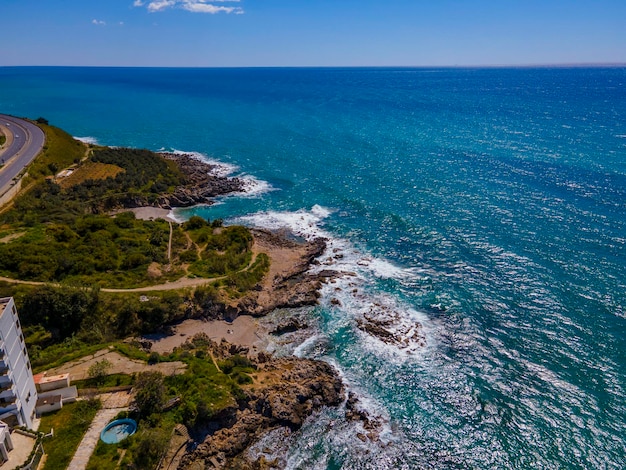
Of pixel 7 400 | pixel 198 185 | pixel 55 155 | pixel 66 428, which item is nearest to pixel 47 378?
pixel 66 428

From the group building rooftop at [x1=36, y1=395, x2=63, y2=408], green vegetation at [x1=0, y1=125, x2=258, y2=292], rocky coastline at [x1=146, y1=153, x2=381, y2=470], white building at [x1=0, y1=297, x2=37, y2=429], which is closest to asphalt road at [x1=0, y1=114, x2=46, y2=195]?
green vegetation at [x1=0, y1=125, x2=258, y2=292]

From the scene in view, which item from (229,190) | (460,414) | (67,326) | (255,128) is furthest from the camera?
(255,128)

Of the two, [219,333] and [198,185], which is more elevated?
[198,185]

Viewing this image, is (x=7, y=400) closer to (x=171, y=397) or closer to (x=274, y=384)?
(x=171, y=397)

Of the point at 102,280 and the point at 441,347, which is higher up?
the point at 102,280

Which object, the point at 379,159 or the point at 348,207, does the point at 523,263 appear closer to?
the point at 348,207

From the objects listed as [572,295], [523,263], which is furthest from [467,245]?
[572,295]


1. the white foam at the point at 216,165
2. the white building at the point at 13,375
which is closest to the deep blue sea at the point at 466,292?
the white foam at the point at 216,165
